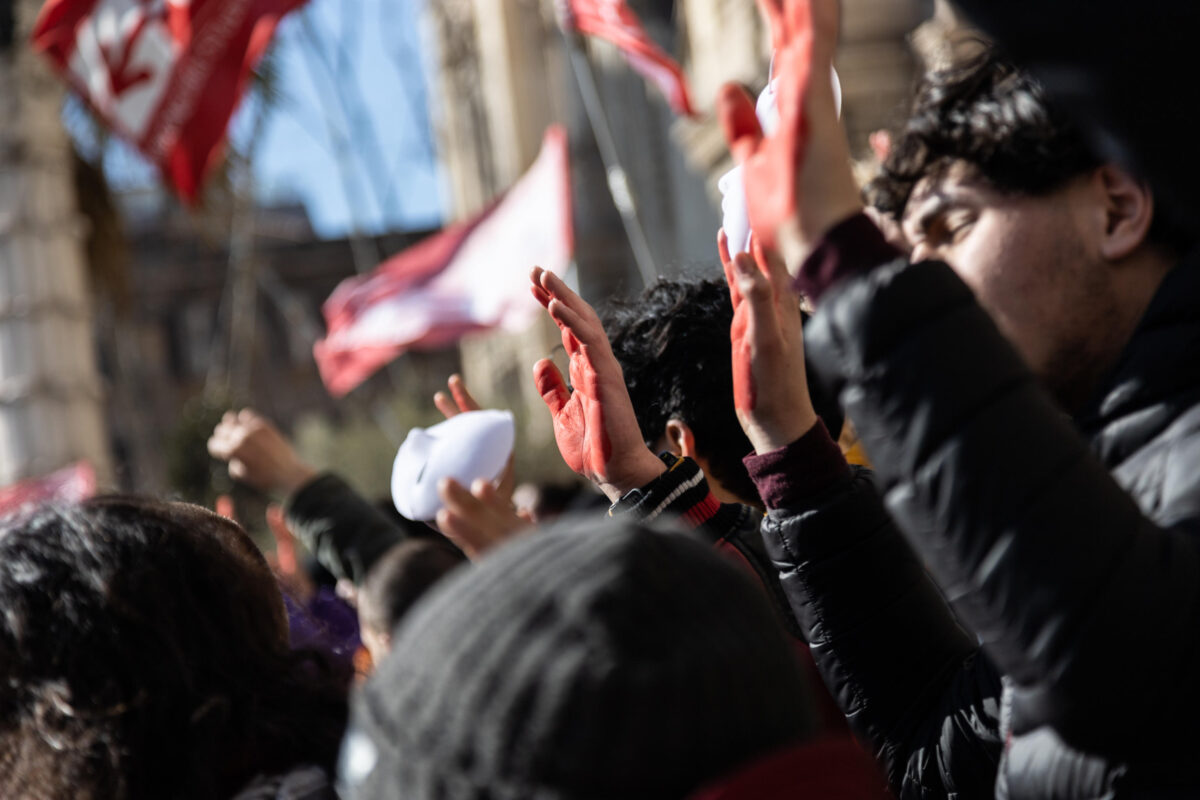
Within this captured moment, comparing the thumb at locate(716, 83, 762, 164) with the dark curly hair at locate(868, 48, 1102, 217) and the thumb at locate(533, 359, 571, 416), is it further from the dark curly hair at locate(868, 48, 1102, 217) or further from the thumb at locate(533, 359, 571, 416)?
the thumb at locate(533, 359, 571, 416)

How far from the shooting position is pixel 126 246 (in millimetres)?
11781

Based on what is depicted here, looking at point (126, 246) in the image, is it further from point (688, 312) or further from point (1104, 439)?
point (1104, 439)

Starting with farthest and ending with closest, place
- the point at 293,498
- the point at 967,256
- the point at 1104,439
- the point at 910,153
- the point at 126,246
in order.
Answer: the point at 126,246, the point at 293,498, the point at 910,153, the point at 967,256, the point at 1104,439

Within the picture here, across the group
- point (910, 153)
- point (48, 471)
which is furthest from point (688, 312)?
point (48, 471)

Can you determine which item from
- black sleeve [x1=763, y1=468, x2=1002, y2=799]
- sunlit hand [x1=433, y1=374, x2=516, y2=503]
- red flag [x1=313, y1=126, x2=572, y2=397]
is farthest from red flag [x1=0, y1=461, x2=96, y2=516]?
black sleeve [x1=763, y1=468, x2=1002, y2=799]

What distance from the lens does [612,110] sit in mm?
15328

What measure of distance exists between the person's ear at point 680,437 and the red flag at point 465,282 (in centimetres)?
570

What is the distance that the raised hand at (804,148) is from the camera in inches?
43.3

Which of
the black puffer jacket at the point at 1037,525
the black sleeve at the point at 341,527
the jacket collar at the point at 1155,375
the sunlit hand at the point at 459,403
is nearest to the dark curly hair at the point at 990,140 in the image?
the jacket collar at the point at 1155,375

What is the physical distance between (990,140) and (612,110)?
14.2 metres

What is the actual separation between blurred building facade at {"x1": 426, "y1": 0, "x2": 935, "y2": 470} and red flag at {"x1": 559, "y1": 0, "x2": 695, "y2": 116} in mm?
385

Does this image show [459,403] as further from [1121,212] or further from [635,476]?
[1121,212]

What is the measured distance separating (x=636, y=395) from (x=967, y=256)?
35.4 inches

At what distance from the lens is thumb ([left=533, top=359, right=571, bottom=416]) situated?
73.3 inches
